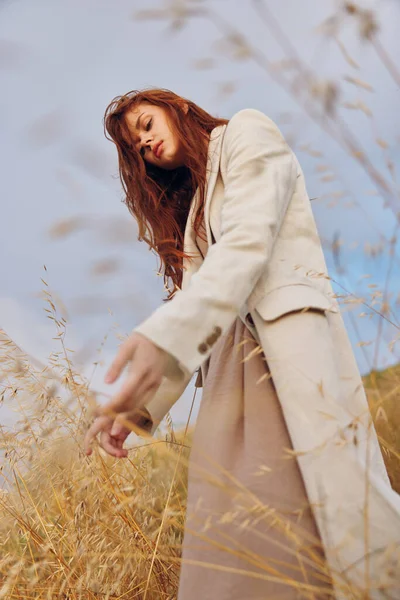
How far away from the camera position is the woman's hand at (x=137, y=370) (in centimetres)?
101

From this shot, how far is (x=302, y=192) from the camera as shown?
1415mm

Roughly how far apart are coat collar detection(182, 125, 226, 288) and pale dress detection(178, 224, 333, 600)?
12.5 inches

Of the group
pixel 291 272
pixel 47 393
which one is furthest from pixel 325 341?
pixel 47 393

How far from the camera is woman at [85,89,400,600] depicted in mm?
1024

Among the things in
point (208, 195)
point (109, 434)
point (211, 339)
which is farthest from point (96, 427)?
point (208, 195)

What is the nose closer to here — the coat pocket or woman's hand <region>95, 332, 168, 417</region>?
the coat pocket

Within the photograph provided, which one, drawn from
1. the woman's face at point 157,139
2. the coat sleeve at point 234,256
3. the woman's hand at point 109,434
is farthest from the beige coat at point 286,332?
the woman's face at point 157,139

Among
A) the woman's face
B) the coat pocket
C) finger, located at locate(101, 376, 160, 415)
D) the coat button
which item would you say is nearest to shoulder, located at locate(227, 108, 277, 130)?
the woman's face

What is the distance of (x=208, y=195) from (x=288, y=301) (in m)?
0.37

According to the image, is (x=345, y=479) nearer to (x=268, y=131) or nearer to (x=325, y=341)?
(x=325, y=341)

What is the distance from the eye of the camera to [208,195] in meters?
1.42

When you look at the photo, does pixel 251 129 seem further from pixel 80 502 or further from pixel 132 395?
pixel 80 502

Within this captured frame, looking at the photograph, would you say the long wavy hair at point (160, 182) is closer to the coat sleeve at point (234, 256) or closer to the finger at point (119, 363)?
the coat sleeve at point (234, 256)

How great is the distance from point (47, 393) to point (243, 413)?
792mm
